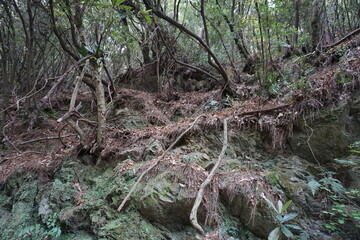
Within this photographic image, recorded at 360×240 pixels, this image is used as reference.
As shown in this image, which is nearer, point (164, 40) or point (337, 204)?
point (337, 204)

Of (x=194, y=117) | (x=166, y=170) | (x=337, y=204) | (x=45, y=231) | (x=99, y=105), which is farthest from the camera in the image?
(x=194, y=117)

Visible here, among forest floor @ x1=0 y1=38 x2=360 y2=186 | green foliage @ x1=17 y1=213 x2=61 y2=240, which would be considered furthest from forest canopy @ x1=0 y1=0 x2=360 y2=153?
green foliage @ x1=17 y1=213 x2=61 y2=240

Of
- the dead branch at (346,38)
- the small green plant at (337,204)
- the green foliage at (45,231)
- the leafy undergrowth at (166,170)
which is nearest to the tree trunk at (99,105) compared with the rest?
the leafy undergrowth at (166,170)

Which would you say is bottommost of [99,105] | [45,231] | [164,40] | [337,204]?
[45,231]

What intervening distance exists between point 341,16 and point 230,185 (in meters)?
6.81

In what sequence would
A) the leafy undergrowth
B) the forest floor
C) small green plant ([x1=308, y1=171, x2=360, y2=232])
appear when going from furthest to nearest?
the forest floor < the leafy undergrowth < small green plant ([x1=308, y1=171, x2=360, y2=232])

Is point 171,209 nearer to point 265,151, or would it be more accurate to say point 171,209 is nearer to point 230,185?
point 230,185

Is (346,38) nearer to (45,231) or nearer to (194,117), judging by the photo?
(194,117)

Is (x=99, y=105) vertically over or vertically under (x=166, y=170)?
over

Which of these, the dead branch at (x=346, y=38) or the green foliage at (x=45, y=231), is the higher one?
the dead branch at (x=346, y=38)

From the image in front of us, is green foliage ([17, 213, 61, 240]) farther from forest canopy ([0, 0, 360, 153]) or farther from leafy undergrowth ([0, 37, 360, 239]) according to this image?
forest canopy ([0, 0, 360, 153])

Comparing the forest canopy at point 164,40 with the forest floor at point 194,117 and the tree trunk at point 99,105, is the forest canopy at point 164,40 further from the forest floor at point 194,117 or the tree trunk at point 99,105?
the forest floor at point 194,117

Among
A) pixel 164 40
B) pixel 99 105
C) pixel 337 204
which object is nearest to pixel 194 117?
pixel 99 105

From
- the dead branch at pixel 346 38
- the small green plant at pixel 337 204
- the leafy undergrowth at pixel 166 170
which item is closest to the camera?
the small green plant at pixel 337 204
